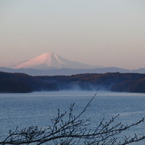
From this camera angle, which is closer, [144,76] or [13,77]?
[13,77]

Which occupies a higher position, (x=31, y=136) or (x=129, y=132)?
(x=31, y=136)

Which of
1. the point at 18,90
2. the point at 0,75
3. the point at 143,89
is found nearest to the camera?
the point at 0,75

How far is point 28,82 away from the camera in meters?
119

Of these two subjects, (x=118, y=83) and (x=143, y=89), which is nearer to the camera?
(x=143, y=89)

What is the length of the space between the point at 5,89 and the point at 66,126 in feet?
369

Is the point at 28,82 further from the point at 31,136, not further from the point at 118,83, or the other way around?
the point at 31,136

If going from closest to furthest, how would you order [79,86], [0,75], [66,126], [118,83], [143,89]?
[66,126] → [0,75] → [143,89] → [118,83] → [79,86]

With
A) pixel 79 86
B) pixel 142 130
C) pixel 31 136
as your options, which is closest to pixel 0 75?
pixel 79 86

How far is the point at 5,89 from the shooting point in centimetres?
11425

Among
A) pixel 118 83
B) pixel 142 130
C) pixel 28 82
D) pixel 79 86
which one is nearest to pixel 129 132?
pixel 142 130

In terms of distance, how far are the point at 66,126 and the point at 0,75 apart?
108 m

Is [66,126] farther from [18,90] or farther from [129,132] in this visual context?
[18,90]

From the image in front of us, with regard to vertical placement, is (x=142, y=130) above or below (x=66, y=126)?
below

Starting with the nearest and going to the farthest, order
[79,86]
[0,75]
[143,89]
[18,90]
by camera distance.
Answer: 1. [0,75]
2. [18,90]
3. [143,89]
4. [79,86]
